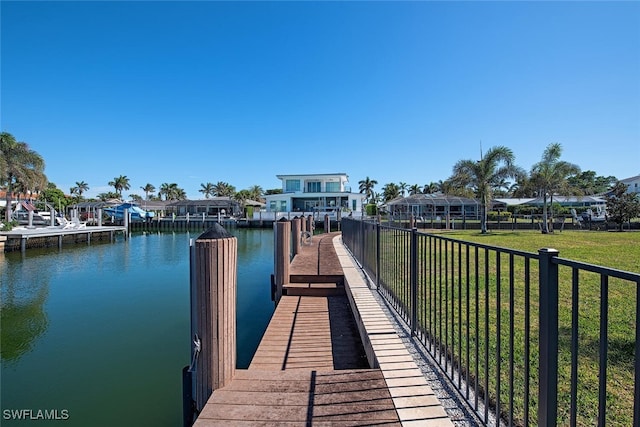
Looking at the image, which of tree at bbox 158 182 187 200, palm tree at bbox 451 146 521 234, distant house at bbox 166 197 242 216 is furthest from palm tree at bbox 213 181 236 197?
palm tree at bbox 451 146 521 234

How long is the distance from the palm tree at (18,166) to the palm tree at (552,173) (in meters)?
41.1

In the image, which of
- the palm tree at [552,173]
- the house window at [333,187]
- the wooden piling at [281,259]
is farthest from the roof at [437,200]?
the wooden piling at [281,259]

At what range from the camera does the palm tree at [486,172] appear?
80.5ft

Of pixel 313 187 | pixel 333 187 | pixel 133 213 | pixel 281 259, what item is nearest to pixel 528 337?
pixel 281 259

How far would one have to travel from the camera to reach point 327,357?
13.3 feet

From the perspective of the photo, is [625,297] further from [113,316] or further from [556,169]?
[556,169]

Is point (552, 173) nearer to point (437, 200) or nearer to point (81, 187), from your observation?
point (437, 200)

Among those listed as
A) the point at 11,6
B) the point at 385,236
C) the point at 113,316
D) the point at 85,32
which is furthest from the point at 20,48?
the point at 385,236

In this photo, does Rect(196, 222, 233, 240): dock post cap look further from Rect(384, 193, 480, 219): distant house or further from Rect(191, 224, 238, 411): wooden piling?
Rect(384, 193, 480, 219): distant house

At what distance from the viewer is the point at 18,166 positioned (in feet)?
94.8

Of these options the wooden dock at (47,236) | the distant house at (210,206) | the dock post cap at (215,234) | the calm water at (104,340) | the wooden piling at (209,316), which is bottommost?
the calm water at (104,340)

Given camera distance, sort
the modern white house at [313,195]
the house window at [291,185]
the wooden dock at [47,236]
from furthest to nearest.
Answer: the house window at [291,185] < the modern white house at [313,195] < the wooden dock at [47,236]

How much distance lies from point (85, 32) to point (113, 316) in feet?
40.9

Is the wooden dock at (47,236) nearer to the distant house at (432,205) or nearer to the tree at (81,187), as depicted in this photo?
the distant house at (432,205)
